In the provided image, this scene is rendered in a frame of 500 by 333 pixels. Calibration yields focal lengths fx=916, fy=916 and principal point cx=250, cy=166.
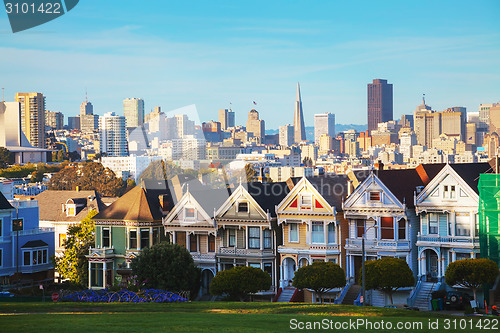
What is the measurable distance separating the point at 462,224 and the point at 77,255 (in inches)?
1091

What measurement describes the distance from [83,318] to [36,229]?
37.4 m

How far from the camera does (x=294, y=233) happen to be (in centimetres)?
5725

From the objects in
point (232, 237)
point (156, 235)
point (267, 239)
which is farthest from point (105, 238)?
point (267, 239)

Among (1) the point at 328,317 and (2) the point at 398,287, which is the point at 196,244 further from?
(1) the point at 328,317

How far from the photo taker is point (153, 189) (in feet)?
217

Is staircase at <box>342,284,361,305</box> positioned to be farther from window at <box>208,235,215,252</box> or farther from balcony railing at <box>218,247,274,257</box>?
window at <box>208,235,215,252</box>

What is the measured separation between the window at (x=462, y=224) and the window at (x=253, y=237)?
41.9 feet

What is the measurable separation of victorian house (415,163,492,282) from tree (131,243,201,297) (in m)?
14.1

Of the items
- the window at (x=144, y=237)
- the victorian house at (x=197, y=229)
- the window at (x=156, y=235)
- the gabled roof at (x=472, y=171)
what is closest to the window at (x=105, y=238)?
the window at (x=144, y=237)

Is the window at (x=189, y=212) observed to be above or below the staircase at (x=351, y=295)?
above

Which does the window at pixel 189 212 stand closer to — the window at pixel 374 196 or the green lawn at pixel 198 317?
the window at pixel 374 196

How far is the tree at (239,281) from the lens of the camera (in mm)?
53812

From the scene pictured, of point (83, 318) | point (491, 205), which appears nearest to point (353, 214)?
point (491, 205)

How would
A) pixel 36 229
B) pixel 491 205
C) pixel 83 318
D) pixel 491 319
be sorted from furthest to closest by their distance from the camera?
pixel 36 229 < pixel 491 205 < pixel 491 319 < pixel 83 318
